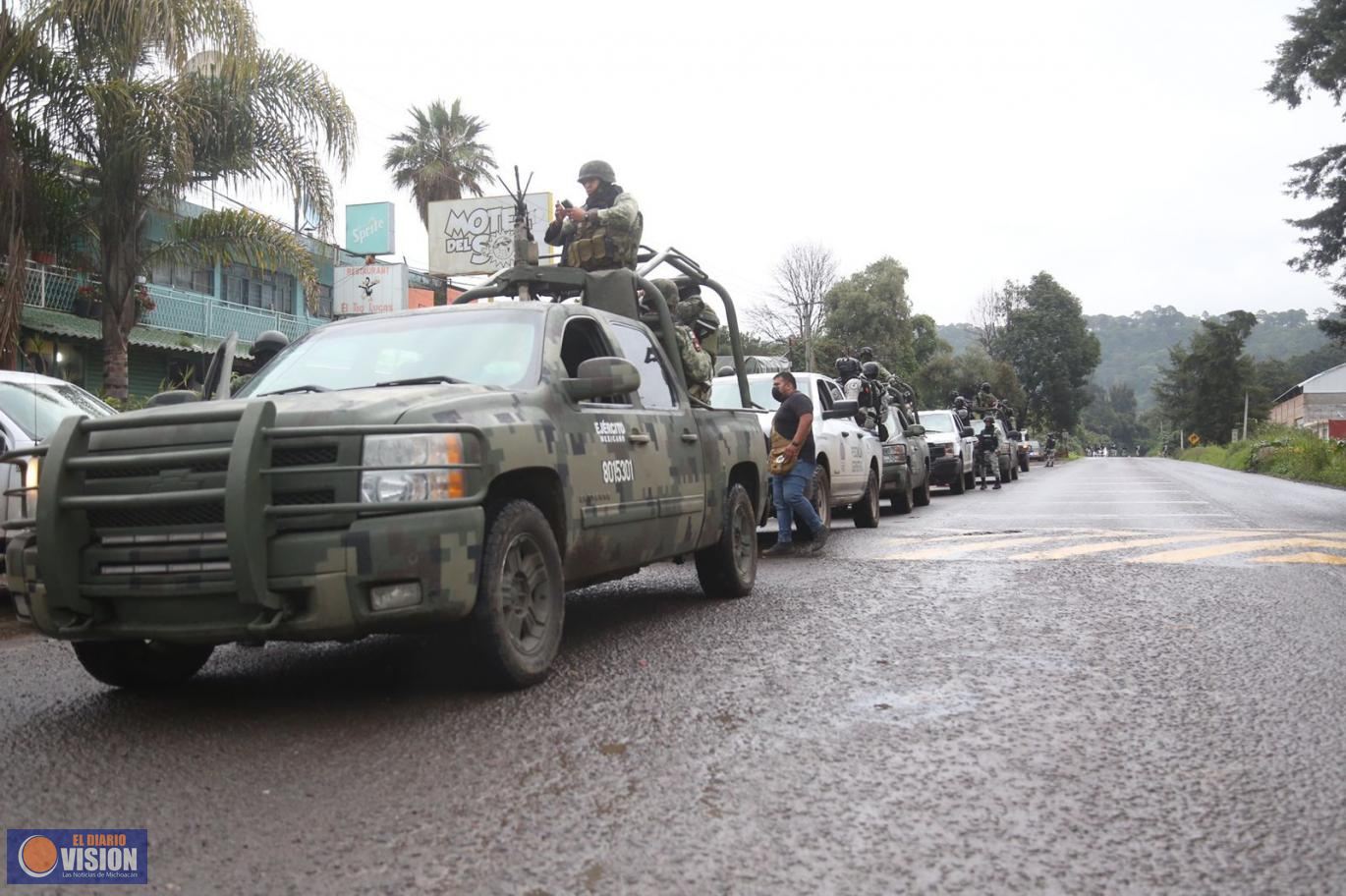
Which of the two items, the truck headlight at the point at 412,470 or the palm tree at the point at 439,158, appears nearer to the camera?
the truck headlight at the point at 412,470

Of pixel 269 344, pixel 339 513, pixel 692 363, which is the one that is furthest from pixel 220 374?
pixel 692 363

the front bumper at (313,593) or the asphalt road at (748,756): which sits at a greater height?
the front bumper at (313,593)

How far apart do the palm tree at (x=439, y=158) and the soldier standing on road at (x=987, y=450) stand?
62.5 ft

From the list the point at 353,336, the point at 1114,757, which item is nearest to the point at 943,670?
the point at 1114,757

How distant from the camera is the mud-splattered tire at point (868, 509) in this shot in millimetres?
13445

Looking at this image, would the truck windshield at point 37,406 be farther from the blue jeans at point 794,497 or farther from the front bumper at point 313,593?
the blue jeans at point 794,497

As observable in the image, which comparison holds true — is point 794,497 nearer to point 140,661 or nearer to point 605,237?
point 605,237

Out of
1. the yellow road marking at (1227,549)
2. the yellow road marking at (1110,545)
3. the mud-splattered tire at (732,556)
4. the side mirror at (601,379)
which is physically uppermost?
the side mirror at (601,379)

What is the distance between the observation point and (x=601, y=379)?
5.47 metres

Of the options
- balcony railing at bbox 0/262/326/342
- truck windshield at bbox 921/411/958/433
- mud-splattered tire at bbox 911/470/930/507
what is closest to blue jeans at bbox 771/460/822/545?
mud-splattered tire at bbox 911/470/930/507

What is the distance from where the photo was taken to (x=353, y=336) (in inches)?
237

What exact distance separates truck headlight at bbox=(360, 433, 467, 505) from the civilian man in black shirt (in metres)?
6.07

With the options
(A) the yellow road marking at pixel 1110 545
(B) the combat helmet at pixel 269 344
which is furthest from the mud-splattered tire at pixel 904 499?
(B) the combat helmet at pixel 269 344

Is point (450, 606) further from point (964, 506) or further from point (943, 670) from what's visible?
point (964, 506)
